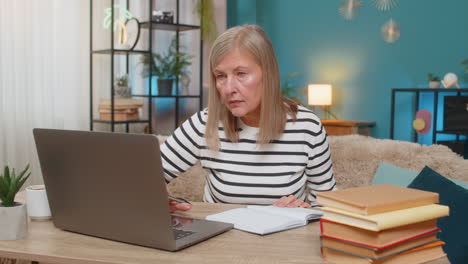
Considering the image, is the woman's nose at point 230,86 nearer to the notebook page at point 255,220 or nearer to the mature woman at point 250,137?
the mature woman at point 250,137

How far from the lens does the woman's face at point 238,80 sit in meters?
1.51

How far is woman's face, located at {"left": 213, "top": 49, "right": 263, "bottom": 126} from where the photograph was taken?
1.51m

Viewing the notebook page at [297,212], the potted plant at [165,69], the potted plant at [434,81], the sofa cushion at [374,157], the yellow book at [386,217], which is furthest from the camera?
the potted plant at [434,81]

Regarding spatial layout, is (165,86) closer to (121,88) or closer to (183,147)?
(121,88)

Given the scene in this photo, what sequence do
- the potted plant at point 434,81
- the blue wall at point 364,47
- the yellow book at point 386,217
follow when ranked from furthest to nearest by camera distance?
the blue wall at point 364,47, the potted plant at point 434,81, the yellow book at point 386,217

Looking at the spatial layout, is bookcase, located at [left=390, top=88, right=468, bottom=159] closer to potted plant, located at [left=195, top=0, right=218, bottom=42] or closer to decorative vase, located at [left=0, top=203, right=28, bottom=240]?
potted plant, located at [left=195, top=0, right=218, bottom=42]

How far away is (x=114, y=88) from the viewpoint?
4375 millimetres

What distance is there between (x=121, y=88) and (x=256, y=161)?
298 cm

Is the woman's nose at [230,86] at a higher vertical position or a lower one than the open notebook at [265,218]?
higher

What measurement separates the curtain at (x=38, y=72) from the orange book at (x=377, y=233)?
3391 mm

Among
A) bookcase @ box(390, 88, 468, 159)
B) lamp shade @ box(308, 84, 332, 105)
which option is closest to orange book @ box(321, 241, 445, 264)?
bookcase @ box(390, 88, 468, 159)

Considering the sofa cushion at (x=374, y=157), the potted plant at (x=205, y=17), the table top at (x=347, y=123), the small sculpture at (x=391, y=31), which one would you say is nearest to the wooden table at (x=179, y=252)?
the sofa cushion at (x=374, y=157)

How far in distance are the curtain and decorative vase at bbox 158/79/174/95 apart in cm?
65

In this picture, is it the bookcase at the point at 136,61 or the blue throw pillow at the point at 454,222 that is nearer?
the blue throw pillow at the point at 454,222
